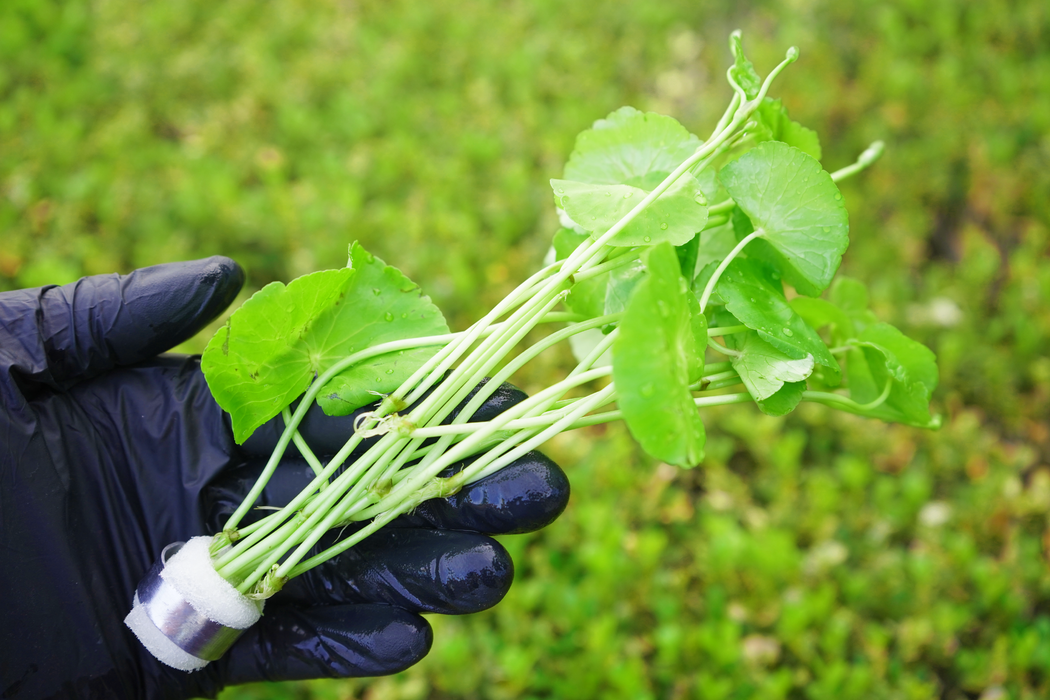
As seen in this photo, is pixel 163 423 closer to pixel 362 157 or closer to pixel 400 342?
pixel 400 342

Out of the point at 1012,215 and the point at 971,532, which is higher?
the point at 1012,215

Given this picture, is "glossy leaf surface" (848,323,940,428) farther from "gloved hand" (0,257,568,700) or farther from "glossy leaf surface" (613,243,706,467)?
"gloved hand" (0,257,568,700)

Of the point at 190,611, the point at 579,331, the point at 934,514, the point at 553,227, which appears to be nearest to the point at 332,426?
the point at 190,611

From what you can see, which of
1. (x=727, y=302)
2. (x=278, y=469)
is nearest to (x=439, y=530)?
(x=278, y=469)

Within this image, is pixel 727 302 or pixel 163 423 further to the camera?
pixel 163 423

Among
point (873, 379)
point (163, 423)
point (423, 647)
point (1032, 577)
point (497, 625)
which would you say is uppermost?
point (163, 423)

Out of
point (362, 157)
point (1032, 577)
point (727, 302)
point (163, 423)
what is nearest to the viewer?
point (727, 302)

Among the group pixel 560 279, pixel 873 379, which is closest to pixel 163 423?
pixel 560 279

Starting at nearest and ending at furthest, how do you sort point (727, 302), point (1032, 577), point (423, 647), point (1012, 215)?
point (727, 302) < point (423, 647) < point (1032, 577) < point (1012, 215)
